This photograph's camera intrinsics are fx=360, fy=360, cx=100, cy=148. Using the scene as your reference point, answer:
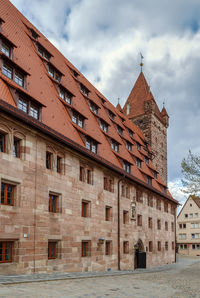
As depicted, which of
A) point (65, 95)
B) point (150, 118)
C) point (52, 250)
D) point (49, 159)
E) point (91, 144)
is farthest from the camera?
point (150, 118)

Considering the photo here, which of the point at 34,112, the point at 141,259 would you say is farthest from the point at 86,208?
the point at 141,259

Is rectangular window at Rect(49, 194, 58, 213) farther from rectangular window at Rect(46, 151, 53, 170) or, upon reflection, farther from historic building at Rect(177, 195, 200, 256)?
historic building at Rect(177, 195, 200, 256)

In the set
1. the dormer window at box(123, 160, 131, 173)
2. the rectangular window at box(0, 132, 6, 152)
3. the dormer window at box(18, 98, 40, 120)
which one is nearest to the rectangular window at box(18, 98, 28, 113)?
the dormer window at box(18, 98, 40, 120)

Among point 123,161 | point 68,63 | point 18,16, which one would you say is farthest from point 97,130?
point 18,16

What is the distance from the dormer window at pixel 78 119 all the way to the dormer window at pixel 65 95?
1209 millimetres

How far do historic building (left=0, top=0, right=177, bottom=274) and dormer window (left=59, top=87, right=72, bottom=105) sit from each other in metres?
0.06

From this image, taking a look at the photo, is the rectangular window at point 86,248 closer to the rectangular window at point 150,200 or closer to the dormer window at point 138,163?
the rectangular window at point 150,200

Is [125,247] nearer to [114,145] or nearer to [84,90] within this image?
[114,145]

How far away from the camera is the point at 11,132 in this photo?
1485 cm

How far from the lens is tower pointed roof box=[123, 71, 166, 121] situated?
45406 mm

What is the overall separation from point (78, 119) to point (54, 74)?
3432 millimetres

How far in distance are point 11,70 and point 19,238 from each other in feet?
25.3

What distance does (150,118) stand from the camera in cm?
4388

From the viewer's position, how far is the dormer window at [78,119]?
22.3 meters
